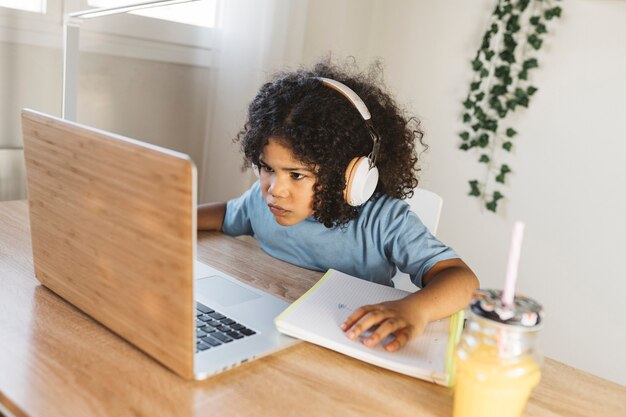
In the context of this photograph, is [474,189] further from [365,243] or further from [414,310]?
[414,310]

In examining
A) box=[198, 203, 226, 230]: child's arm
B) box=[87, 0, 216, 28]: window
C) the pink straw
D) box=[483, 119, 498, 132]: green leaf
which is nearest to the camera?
the pink straw

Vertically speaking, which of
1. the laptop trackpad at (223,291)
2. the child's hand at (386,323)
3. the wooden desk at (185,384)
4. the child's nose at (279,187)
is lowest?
the laptop trackpad at (223,291)

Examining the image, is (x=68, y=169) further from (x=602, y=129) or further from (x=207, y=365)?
(x=602, y=129)

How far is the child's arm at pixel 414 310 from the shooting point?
0.76m

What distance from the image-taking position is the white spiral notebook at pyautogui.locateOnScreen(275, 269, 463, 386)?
0.72m

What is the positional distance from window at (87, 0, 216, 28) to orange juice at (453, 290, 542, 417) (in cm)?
153

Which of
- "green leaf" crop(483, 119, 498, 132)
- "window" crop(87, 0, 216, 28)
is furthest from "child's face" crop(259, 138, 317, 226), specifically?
"green leaf" crop(483, 119, 498, 132)

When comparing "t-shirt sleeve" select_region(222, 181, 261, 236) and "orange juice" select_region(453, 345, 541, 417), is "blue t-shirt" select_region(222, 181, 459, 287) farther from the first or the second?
"orange juice" select_region(453, 345, 541, 417)

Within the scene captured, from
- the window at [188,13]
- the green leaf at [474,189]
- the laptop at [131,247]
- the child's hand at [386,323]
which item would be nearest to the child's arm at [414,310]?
the child's hand at [386,323]

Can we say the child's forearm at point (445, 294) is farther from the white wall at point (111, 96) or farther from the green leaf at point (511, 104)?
the green leaf at point (511, 104)

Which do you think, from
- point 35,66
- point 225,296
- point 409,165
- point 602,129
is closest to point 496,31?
point 602,129

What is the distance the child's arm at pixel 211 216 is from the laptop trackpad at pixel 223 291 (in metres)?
0.31

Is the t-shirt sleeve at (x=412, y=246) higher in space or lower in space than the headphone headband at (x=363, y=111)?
lower

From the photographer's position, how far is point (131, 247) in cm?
64
